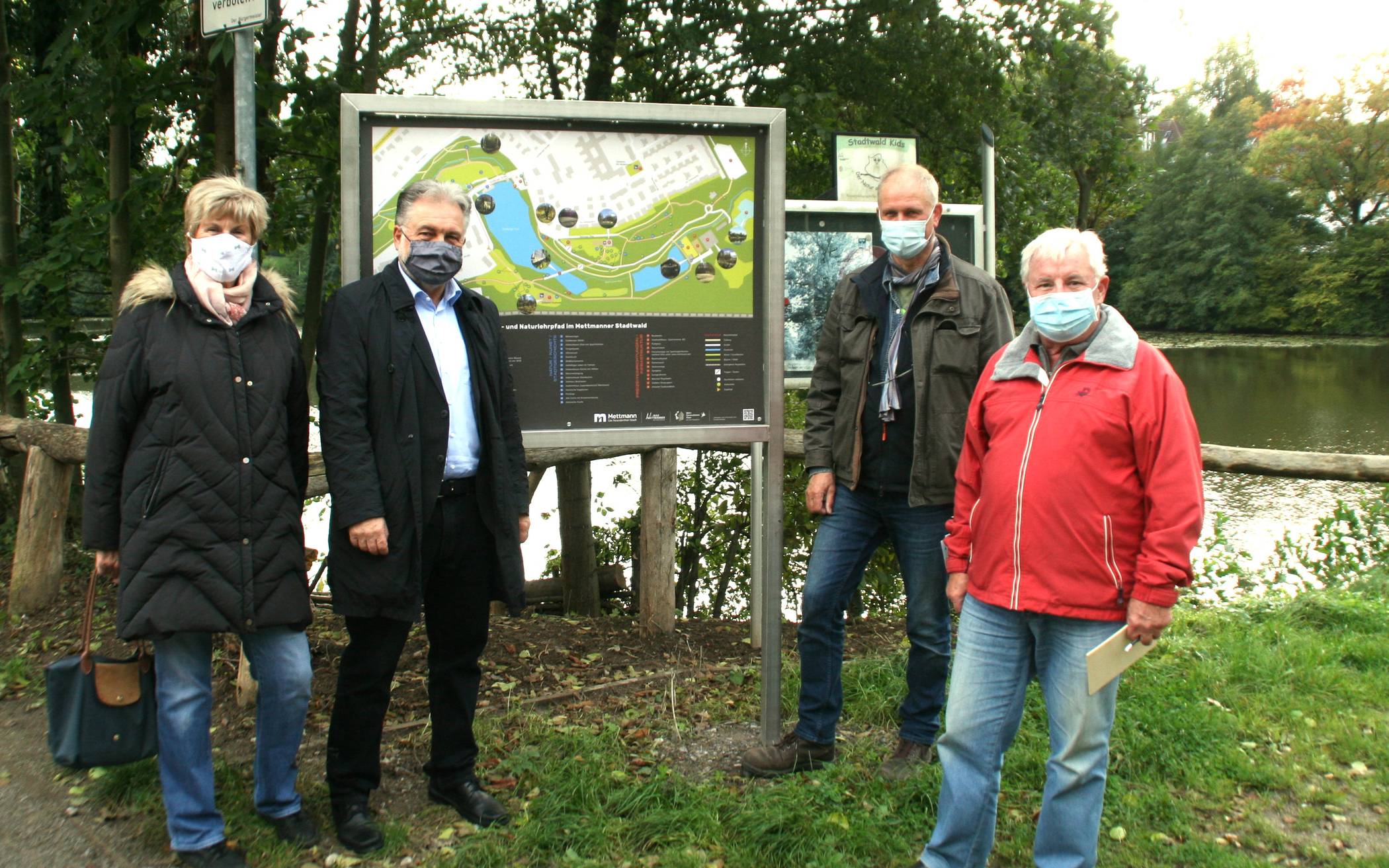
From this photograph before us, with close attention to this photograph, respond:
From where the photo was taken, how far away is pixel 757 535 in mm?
5148

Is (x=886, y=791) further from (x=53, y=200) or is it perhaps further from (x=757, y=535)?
(x=53, y=200)

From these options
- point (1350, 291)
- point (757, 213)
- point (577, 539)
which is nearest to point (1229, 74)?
point (1350, 291)

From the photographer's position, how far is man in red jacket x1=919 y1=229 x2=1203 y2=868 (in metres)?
A: 2.61

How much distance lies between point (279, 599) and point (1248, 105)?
5227 centimetres

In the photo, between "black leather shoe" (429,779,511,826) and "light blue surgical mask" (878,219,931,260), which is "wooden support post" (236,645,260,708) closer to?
"black leather shoe" (429,779,511,826)

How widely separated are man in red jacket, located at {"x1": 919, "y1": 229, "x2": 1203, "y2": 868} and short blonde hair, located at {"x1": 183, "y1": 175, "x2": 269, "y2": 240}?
2.03 m

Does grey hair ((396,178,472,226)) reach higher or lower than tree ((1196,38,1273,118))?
lower

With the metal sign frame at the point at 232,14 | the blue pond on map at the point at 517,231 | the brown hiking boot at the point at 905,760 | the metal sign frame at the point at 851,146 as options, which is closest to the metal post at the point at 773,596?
the brown hiking boot at the point at 905,760

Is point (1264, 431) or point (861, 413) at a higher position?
point (861, 413)

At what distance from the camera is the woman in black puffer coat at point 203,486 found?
9.44 ft

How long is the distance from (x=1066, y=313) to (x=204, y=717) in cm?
250

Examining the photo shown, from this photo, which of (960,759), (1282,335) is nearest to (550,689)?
(960,759)

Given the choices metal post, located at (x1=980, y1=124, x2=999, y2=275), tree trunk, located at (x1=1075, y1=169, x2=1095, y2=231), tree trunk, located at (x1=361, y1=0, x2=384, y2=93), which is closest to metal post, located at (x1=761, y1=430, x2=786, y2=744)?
metal post, located at (x1=980, y1=124, x2=999, y2=275)

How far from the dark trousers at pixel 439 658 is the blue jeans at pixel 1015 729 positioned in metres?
1.42
